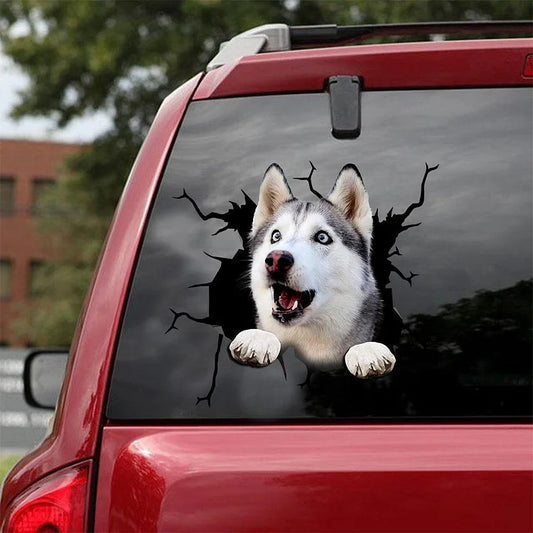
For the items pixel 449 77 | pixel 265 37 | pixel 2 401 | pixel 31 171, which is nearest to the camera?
pixel 449 77

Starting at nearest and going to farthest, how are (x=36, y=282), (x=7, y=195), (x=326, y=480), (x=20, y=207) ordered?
(x=326, y=480) → (x=36, y=282) → (x=20, y=207) → (x=7, y=195)

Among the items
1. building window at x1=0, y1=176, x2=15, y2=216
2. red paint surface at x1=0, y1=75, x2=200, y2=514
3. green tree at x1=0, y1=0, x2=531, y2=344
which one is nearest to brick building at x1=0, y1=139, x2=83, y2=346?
building window at x1=0, y1=176, x2=15, y2=216

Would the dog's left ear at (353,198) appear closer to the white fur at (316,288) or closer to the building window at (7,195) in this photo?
the white fur at (316,288)

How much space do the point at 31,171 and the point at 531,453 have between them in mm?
51916

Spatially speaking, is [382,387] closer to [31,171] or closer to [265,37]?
[265,37]

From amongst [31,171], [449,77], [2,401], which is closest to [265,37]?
[449,77]

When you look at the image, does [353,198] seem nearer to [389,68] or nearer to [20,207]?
[389,68]

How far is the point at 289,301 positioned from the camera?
2072 millimetres

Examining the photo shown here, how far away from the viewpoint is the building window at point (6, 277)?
51500 mm

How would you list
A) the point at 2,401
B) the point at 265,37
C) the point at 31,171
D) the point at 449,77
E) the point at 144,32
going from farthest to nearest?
the point at 31,171, the point at 144,32, the point at 2,401, the point at 265,37, the point at 449,77

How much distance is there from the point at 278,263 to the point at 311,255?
0.07 m

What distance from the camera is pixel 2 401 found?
14.9 m

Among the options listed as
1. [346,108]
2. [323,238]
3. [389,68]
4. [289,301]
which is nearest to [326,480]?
[289,301]

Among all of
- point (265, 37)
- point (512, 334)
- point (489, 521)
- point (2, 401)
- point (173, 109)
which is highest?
point (265, 37)
